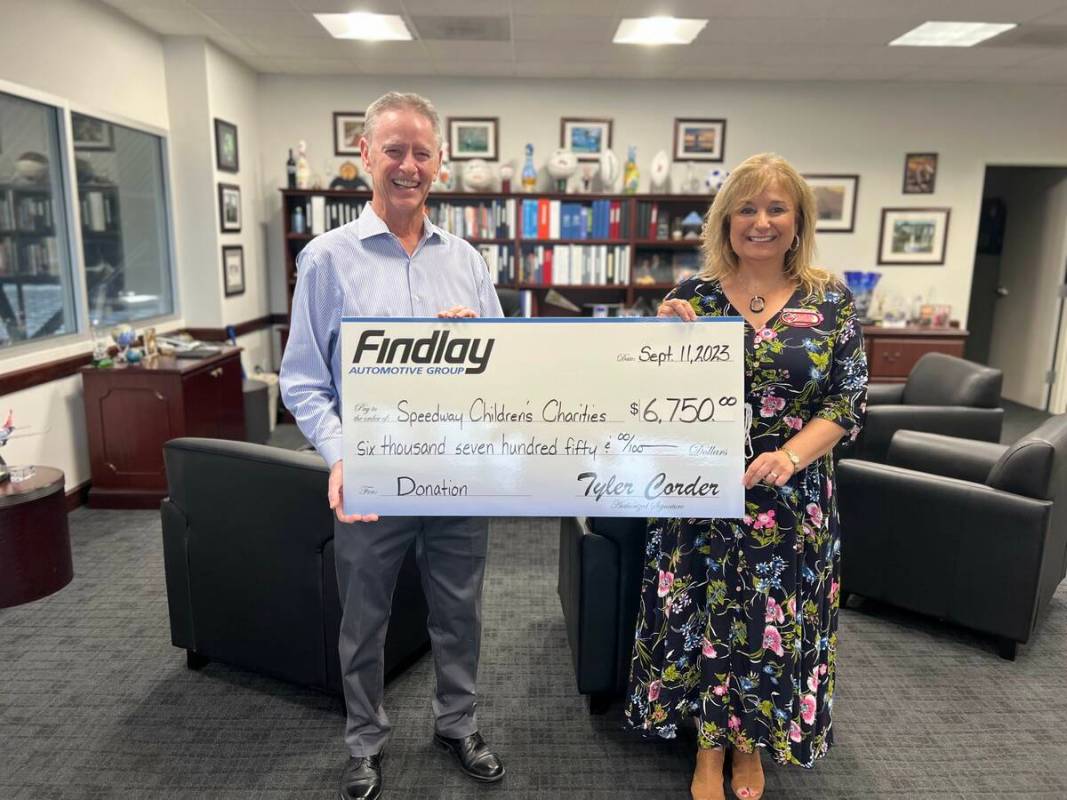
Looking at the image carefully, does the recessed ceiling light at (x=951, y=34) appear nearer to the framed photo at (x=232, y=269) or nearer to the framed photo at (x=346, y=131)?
the framed photo at (x=346, y=131)

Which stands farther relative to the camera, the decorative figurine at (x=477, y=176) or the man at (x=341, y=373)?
the decorative figurine at (x=477, y=176)

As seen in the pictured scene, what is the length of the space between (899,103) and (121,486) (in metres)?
5.95

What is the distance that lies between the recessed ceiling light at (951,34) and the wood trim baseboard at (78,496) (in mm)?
5181

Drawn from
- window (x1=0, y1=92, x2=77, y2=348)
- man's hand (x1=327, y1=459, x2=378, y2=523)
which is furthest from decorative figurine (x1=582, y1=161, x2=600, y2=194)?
man's hand (x1=327, y1=459, x2=378, y2=523)

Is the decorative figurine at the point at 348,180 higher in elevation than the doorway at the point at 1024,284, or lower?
higher

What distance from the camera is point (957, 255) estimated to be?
591 centimetres

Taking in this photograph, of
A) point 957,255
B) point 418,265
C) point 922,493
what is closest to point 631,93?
point 957,255

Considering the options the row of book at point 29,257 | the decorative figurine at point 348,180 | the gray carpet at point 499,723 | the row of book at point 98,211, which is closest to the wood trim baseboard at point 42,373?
the row of book at point 29,257

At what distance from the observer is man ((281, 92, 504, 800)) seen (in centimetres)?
154

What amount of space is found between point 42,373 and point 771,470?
11.0ft

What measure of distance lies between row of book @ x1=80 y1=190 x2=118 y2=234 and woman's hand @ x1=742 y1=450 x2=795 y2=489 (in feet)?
12.6

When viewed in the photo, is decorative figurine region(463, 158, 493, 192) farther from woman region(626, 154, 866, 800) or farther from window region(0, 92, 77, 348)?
woman region(626, 154, 866, 800)

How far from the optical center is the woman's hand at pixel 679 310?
1500 millimetres

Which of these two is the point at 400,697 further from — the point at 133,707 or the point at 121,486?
the point at 121,486
